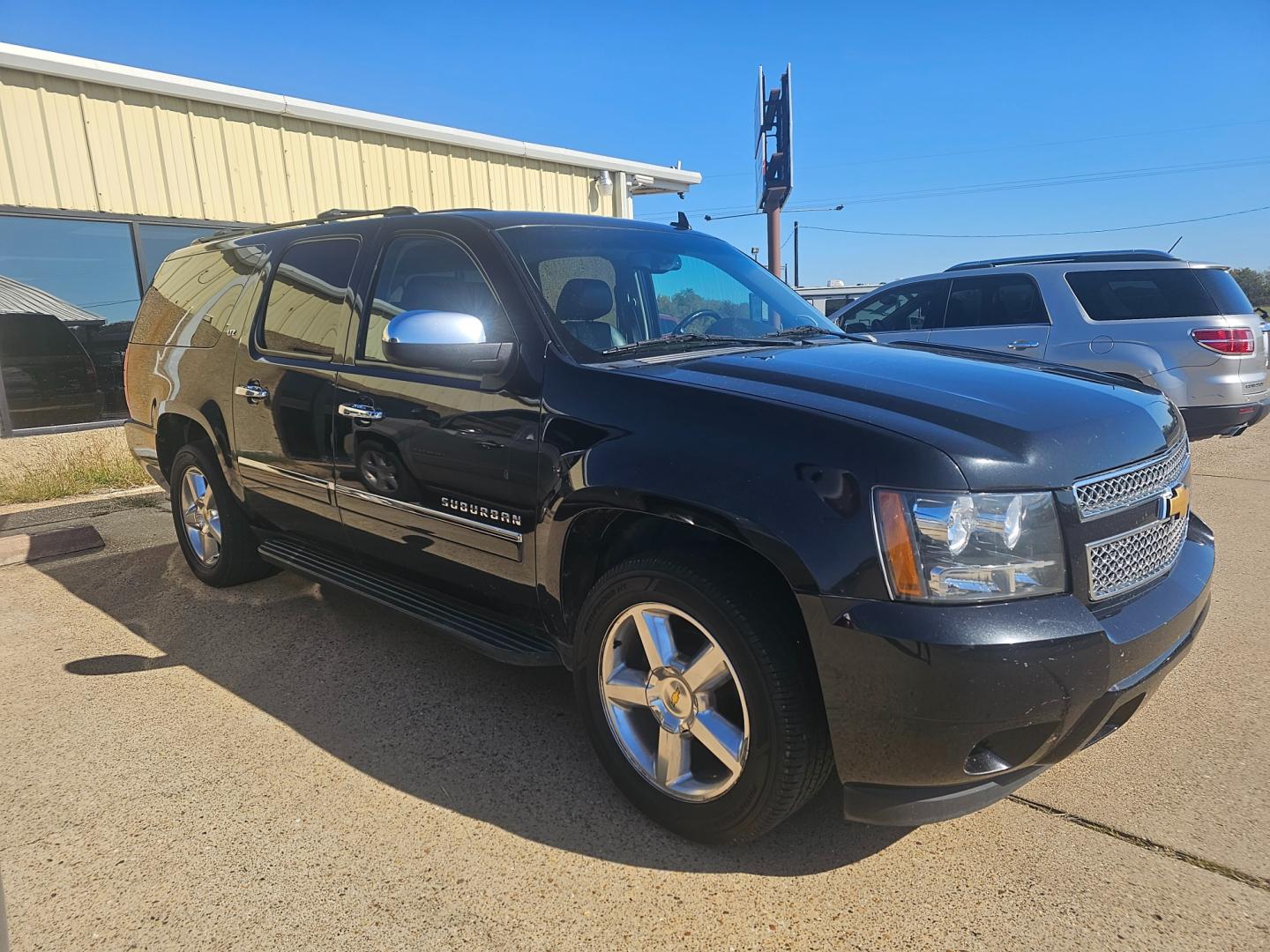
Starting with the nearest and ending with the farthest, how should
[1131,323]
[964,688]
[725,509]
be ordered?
[964,688] < [725,509] < [1131,323]

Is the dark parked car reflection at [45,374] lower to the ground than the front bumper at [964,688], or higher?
higher

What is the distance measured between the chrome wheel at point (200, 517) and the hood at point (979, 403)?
304cm

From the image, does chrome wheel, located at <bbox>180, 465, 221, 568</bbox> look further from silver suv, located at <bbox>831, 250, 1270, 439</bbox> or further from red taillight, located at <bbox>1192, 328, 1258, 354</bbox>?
red taillight, located at <bbox>1192, 328, 1258, 354</bbox>

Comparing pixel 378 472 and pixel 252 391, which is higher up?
pixel 252 391

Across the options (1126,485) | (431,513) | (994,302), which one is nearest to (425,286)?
(431,513)

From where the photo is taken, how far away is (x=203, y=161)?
823 centimetres

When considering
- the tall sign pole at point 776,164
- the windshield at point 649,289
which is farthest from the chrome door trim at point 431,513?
the tall sign pole at point 776,164

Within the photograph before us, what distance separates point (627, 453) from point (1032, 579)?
1085mm

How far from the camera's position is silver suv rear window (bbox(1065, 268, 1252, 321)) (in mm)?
6438

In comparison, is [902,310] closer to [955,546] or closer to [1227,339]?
[1227,339]

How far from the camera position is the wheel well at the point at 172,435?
177 inches

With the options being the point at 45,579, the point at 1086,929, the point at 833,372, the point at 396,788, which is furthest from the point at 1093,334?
the point at 45,579

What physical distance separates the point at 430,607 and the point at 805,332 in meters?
1.88

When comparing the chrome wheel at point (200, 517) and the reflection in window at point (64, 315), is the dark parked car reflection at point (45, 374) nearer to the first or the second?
the reflection in window at point (64, 315)
